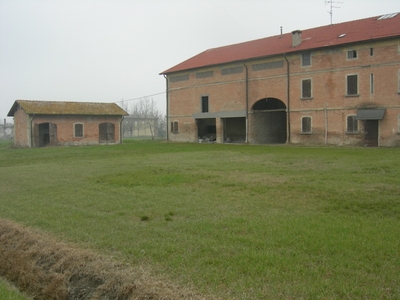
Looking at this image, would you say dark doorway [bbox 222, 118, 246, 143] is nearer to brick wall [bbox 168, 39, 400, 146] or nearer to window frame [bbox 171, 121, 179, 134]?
brick wall [bbox 168, 39, 400, 146]

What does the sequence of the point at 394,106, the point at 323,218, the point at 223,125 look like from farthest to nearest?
the point at 223,125
the point at 394,106
the point at 323,218

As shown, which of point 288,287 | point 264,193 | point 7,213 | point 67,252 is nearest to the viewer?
point 288,287

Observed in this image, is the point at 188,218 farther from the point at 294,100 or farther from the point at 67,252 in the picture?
the point at 294,100

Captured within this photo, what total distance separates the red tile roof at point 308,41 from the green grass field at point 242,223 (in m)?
17.8

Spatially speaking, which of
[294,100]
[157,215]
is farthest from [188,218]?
[294,100]

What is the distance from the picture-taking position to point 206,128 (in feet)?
132

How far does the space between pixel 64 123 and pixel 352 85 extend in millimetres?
24928

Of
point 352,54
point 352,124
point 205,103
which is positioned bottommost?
point 352,124

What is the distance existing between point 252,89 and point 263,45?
463cm

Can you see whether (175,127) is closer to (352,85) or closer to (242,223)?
(352,85)

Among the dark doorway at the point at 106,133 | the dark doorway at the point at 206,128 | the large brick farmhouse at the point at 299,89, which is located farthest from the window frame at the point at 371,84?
the dark doorway at the point at 106,133

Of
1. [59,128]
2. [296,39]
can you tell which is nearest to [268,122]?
[296,39]

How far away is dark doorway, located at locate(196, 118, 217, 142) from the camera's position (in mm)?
39844

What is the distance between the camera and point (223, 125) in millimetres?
37344
